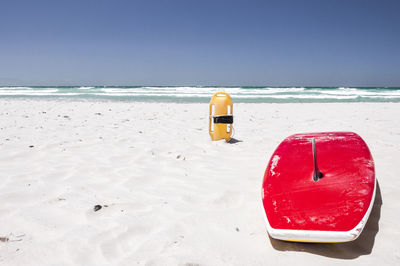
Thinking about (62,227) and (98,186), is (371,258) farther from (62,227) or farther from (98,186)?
(98,186)

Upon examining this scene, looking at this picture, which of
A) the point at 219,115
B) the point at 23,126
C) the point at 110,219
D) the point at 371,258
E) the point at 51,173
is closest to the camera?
the point at 371,258

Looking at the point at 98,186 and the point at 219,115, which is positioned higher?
the point at 219,115

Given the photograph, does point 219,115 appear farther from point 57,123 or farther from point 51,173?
point 57,123

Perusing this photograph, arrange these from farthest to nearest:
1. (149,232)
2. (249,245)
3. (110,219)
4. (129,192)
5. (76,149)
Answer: (76,149)
(129,192)
(110,219)
(149,232)
(249,245)

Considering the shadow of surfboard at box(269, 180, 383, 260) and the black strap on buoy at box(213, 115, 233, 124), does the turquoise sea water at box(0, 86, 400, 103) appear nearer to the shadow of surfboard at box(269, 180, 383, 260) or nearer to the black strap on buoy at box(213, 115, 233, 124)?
the black strap on buoy at box(213, 115, 233, 124)

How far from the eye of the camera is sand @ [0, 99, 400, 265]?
164cm

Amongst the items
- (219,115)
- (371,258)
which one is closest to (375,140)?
(219,115)

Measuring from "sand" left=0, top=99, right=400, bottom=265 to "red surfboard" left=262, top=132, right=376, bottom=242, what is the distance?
0.48ft

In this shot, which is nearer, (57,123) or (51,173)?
(51,173)

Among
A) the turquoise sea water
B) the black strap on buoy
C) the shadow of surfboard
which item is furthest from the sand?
the turquoise sea water

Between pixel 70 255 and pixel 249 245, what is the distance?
42.5 inches

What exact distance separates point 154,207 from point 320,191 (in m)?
1.25

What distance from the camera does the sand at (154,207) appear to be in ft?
5.38

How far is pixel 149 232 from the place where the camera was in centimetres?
189
